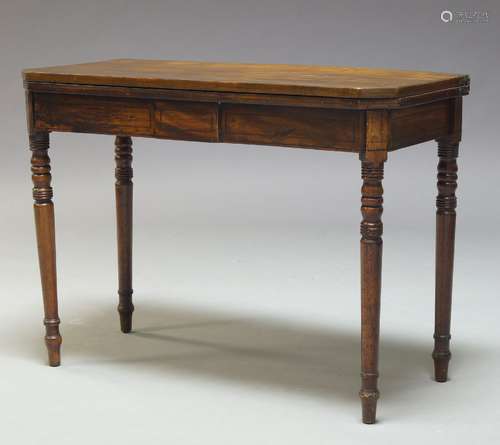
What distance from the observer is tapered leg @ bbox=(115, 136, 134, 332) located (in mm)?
6027

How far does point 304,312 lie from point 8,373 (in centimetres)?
163

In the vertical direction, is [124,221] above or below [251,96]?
below

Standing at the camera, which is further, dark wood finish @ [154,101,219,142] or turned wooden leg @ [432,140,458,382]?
turned wooden leg @ [432,140,458,382]

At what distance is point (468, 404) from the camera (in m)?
5.07

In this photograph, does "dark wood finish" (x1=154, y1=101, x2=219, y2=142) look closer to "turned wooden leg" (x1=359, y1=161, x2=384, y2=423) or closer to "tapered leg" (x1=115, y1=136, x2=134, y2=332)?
"turned wooden leg" (x1=359, y1=161, x2=384, y2=423)

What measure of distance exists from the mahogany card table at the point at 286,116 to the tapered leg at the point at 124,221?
18.2 inches

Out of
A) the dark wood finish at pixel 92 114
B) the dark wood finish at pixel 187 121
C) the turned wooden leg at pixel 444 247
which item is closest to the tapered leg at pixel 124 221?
the dark wood finish at pixel 92 114

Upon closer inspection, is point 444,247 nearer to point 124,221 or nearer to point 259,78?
point 259,78

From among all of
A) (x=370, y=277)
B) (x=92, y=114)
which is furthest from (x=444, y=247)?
(x=92, y=114)

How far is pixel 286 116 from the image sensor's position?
4.79 m

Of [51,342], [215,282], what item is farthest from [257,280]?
[51,342]

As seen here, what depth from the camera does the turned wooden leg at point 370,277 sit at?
4672 mm

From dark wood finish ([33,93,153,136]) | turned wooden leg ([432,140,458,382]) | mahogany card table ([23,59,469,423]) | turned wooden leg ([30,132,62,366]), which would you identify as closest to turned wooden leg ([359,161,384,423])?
mahogany card table ([23,59,469,423])

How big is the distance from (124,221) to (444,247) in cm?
170
